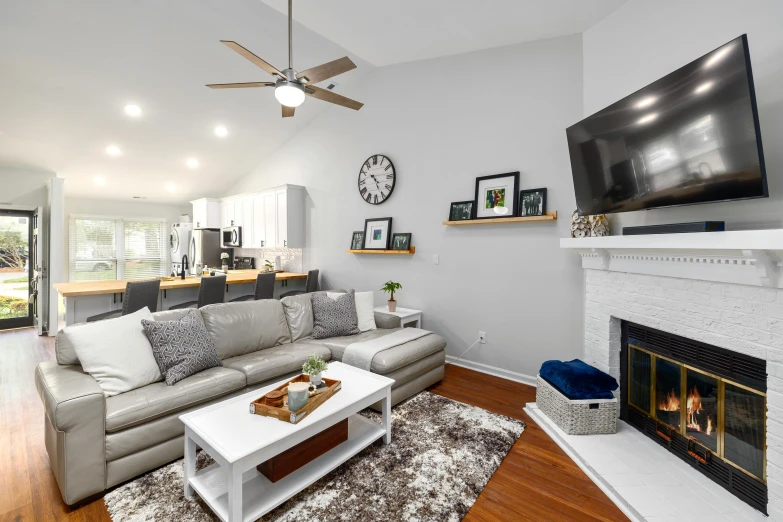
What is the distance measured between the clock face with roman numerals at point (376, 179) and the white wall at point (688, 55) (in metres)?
2.31

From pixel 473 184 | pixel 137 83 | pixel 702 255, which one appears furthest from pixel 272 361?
pixel 137 83

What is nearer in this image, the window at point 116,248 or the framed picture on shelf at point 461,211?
the framed picture on shelf at point 461,211

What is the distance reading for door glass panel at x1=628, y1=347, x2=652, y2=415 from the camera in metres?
2.54

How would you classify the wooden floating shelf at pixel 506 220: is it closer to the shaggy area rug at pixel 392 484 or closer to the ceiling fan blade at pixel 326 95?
the ceiling fan blade at pixel 326 95

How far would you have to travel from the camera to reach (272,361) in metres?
2.78

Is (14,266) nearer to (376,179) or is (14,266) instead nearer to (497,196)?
(376,179)

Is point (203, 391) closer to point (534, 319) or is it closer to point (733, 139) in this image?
point (534, 319)

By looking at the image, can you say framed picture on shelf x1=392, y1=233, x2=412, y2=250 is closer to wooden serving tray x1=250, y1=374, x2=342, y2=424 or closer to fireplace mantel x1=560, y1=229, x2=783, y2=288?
fireplace mantel x1=560, y1=229, x2=783, y2=288

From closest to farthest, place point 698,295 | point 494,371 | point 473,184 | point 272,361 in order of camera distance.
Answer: point 698,295 → point 272,361 → point 494,371 → point 473,184

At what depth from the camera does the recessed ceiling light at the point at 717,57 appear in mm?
1709

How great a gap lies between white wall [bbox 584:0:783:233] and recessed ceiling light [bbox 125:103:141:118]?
4994 millimetres

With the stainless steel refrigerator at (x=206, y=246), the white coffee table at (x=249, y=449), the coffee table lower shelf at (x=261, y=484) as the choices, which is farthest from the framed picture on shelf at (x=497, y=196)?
the stainless steel refrigerator at (x=206, y=246)

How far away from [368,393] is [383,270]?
105 inches

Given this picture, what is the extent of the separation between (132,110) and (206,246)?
287 cm
